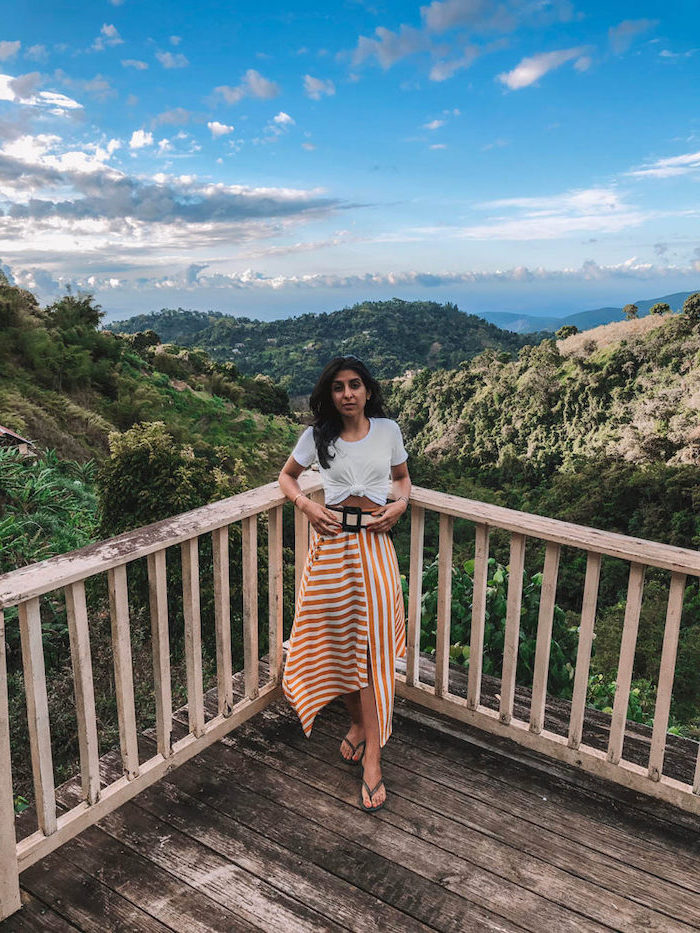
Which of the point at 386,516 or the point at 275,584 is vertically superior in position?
the point at 386,516

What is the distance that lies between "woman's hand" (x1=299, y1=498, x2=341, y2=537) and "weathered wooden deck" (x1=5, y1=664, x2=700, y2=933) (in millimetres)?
840

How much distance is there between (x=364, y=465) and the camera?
6.48ft

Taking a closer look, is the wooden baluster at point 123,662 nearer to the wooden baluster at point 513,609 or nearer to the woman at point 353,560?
the woman at point 353,560

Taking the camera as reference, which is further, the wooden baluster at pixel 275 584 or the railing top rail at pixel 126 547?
the wooden baluster at pixel 275 584

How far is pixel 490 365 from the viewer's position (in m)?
37.8

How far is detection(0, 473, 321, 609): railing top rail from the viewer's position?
4.98 ft

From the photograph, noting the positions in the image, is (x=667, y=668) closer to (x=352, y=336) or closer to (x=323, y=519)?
(x=323, y=519)

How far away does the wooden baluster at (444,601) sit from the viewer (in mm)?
2285

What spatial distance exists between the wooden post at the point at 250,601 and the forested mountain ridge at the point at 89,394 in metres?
8.96

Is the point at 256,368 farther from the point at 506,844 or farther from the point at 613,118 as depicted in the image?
the point at 506,844

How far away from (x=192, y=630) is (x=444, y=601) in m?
0.91

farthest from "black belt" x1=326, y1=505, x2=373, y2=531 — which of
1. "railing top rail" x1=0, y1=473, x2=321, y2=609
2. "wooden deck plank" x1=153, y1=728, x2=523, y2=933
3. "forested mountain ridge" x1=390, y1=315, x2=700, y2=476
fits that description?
"forested mountain ridge" x1=390, y1=315, x2=700, y2=476

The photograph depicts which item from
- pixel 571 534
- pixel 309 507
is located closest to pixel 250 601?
pixel 309 507

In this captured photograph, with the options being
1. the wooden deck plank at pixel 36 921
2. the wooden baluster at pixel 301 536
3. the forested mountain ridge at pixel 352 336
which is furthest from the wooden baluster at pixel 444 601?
the forested mountain ridge at pixel 352 336
